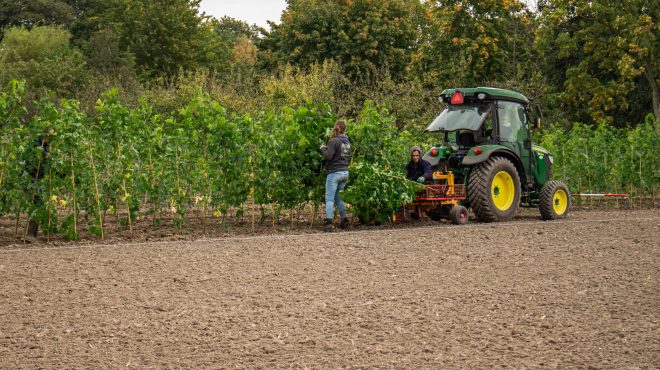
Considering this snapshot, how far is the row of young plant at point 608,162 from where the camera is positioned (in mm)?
22328

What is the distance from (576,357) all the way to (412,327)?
140cm

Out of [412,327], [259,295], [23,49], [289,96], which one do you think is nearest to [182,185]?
[259,295]

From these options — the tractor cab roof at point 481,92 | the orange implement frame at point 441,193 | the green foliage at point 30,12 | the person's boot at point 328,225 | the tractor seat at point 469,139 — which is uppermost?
the green foliage at point 30,12

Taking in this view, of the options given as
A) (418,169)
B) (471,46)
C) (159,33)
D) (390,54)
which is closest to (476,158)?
(418,169)

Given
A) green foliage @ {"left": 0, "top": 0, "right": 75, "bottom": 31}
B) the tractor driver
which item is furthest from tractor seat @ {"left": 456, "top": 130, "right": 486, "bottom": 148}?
green foliage @ {"left": 0, "top": 0, "right": 75, "bottom": 31}

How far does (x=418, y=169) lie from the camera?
15289mm

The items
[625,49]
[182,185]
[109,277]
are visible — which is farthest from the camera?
[625,49]

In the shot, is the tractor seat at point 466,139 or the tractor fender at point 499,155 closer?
the tractor fender at point 499,155

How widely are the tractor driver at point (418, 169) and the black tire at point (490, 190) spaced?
80 cm

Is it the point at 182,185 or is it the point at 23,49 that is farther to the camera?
the point at 23,49

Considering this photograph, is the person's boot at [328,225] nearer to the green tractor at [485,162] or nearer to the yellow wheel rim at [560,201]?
the green tractor at [485,162]

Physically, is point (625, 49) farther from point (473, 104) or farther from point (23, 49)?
point (23, 49)

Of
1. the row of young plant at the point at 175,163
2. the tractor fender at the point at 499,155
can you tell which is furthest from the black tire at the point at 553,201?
the row of young plant at the point at 175,163

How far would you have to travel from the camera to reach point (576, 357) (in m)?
5.99
